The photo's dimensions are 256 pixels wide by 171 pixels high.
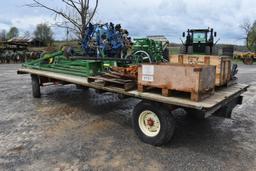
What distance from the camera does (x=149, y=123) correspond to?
156 inches

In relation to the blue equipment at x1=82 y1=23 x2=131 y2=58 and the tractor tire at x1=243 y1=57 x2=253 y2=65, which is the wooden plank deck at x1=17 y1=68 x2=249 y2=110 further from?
the tractor tire at x1=243 y1=57 x2=253 y2=65

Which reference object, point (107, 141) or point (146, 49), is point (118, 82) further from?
point (146, 49)

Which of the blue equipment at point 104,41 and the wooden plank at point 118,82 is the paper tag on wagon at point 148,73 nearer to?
the wooden plank at point 118,82

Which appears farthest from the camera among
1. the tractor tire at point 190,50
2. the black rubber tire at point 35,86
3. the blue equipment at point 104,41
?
the tractor tire at point 190,50

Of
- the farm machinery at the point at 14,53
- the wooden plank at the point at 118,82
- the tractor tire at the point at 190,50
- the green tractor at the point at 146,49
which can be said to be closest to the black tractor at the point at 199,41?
the tractor tire at the point at 190,50

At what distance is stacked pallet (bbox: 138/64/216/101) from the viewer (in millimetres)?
3346

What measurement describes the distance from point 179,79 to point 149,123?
88cm

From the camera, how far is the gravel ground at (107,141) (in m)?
3.38

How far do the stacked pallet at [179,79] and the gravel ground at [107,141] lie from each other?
32.2 inches

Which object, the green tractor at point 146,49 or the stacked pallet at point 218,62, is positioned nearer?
the stacked pallet at point 218,62

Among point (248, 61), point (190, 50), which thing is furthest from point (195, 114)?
point (248, 61)

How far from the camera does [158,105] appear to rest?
3.78 meters

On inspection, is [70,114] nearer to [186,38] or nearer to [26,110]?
[26,110]

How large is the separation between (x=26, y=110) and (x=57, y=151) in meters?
2.60
